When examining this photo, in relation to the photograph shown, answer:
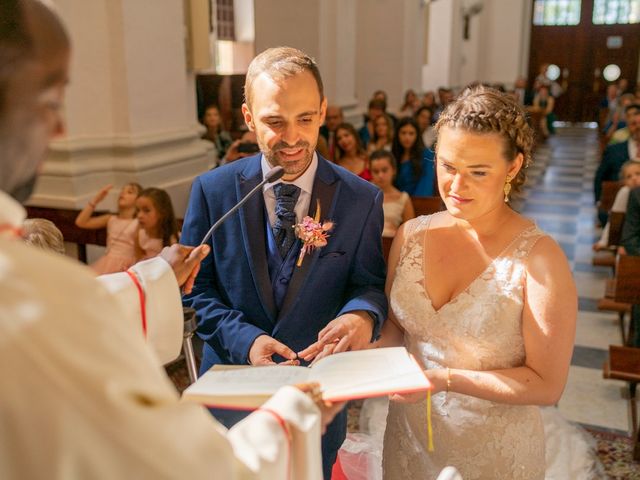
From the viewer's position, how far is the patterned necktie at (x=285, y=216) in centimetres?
199

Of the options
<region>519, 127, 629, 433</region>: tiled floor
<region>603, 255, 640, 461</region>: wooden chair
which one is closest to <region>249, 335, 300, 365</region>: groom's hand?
<region>603, 255, 640, 461</region>: wooden chair

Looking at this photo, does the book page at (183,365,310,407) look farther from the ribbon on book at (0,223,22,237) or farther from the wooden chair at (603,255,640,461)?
the wooden chair at (603,255,640,461)

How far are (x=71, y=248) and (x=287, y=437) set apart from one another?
4038 millimetres

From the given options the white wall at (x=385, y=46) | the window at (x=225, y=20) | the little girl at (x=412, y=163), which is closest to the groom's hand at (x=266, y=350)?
the little girl at (x=412, y=163)

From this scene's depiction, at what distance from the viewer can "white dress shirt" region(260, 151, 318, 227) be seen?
A: 6.60 ft

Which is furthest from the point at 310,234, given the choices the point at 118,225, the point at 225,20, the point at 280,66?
the point at 225,20

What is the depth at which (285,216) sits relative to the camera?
199 cm

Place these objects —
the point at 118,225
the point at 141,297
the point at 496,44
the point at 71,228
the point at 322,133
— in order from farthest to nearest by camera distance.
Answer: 1. the point at 496,44
2. the point at 322,133
3. the point at 71,228
4. the point at 118,225
5. the point at 141,297

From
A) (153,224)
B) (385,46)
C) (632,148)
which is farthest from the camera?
(385,46)

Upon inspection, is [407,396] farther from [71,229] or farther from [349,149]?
[349,149]

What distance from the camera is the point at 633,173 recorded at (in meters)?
5.80

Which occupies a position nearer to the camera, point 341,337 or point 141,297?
point 141,297

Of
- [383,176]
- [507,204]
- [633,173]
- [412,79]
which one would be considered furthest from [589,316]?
[412,79]

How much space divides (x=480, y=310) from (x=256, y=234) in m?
0.67
